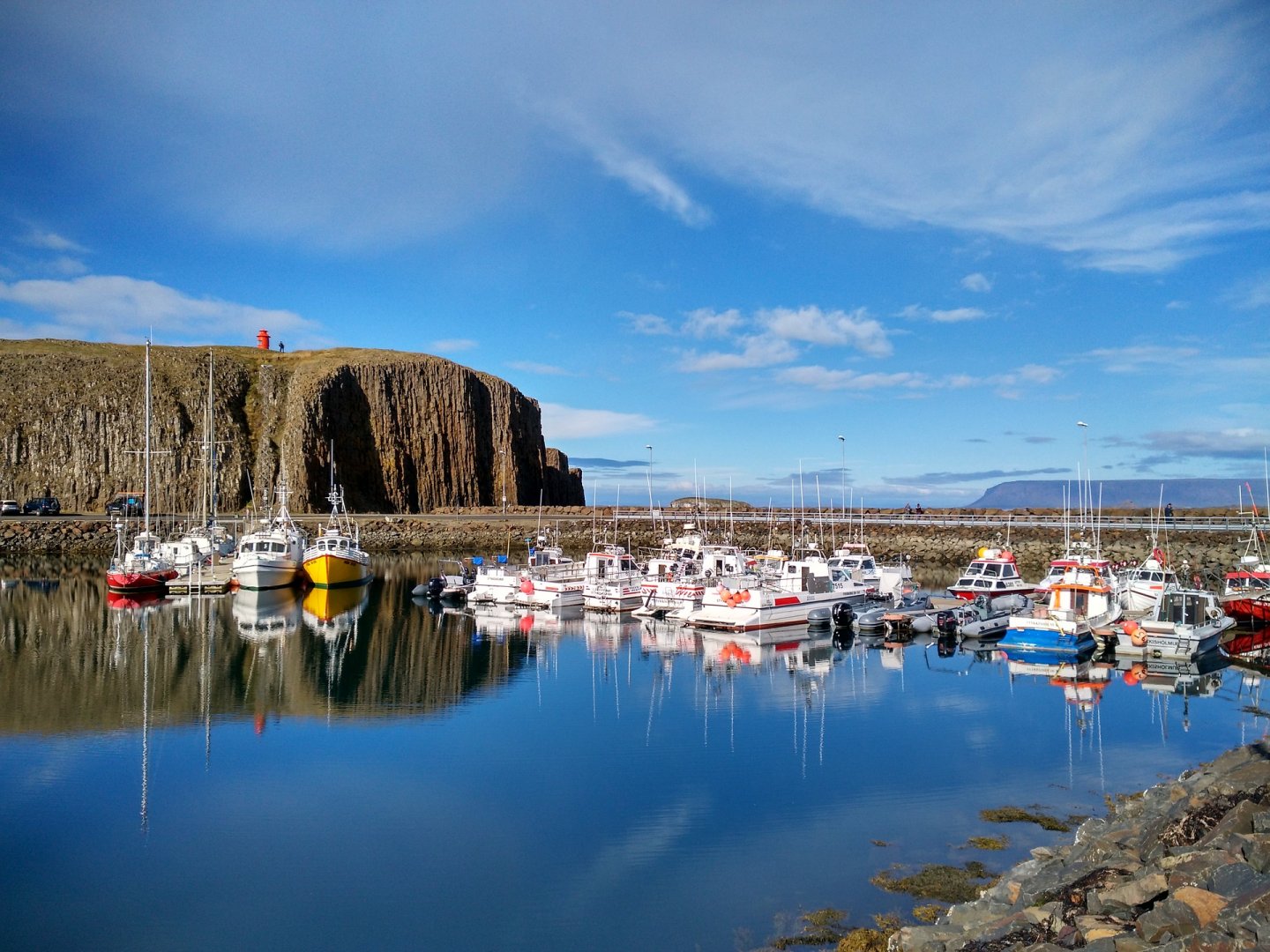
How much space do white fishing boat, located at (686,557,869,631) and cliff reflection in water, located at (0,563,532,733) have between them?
8106 millimetres

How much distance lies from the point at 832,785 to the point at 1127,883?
351 inches

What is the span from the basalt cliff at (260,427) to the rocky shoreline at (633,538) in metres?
8.23

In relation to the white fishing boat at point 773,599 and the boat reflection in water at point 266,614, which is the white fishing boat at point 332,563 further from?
the white fishing boat at point 773,599

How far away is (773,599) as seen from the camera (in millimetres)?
36969

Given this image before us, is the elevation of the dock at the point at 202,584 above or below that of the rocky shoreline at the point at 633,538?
below

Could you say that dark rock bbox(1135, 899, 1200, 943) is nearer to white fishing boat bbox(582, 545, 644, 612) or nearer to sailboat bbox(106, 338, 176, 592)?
white fishing boat bbox(582, 545, 644, 612)

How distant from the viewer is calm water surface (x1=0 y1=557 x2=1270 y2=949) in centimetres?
1226

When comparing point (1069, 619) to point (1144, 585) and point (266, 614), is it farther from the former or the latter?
point (266, 614)

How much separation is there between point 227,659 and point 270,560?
66.4 feet

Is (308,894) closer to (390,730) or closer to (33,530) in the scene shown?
(390,730)

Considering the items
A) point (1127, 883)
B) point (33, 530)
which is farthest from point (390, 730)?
point (33, 530)

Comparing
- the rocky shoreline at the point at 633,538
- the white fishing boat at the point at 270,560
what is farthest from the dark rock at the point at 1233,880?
the rocky shoreline at the point at 633,538

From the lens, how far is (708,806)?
16.2m

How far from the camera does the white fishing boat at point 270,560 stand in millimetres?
49469
